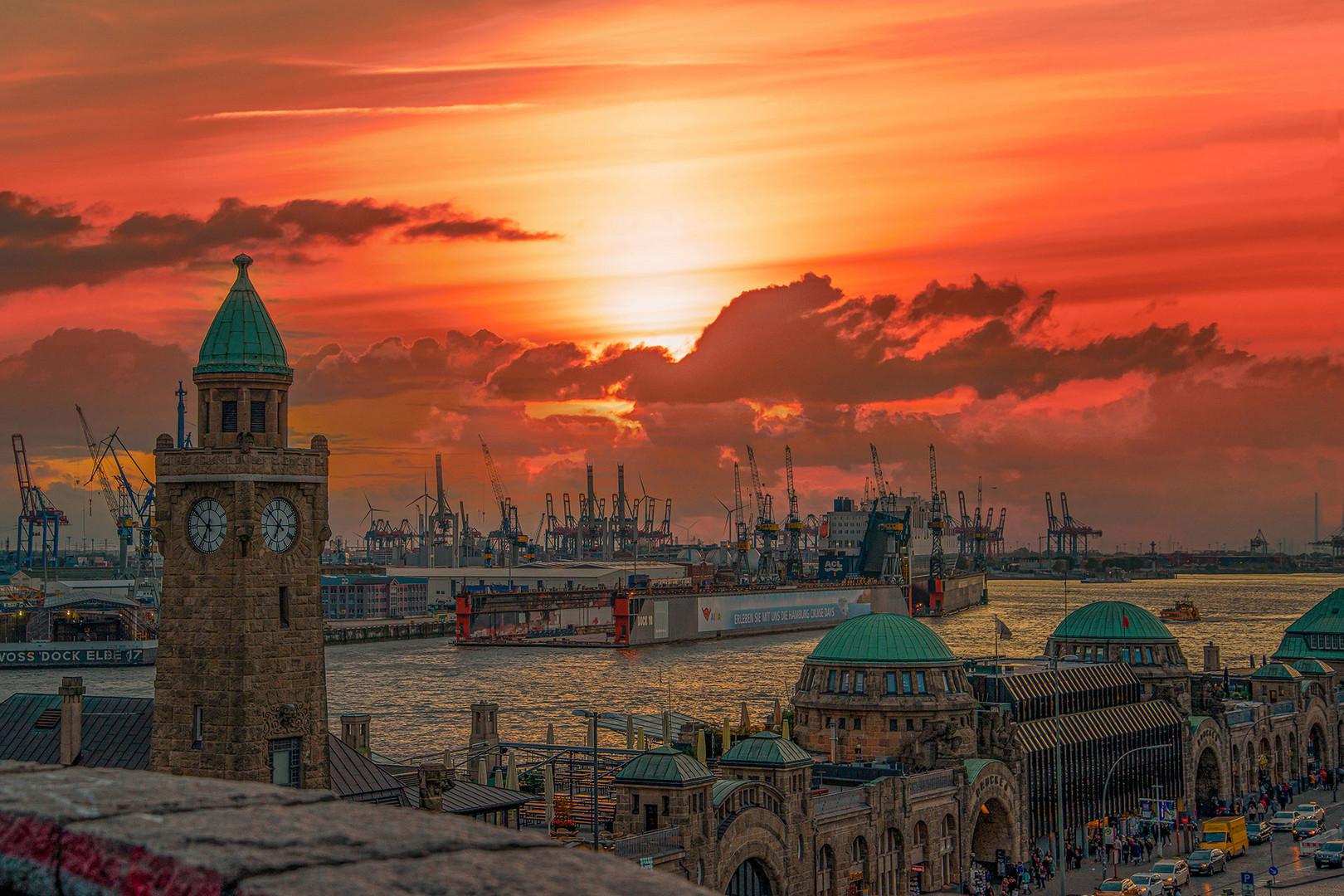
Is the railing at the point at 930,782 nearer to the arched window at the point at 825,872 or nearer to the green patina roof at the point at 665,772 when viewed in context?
the arched window at the point at 825,872

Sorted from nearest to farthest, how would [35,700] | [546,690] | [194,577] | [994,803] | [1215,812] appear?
1. [194,577]
2. [35,700]
3. [994,803]
4. [1215,812]
5. [546,690]

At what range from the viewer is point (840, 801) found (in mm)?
64375

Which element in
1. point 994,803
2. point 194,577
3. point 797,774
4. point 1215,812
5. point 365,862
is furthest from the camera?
point 1215,812

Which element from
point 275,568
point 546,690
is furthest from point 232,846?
point 546,690

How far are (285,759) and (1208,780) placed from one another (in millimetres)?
78235

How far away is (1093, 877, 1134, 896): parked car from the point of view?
6425 cm

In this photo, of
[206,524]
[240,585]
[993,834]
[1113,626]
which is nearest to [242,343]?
[206,524]

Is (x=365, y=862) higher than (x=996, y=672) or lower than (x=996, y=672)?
higher

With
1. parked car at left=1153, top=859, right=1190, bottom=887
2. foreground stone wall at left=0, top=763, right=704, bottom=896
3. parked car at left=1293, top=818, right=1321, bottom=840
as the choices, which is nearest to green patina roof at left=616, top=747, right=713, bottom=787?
parked car at left=1153, top=859, right=1190, bottom=887

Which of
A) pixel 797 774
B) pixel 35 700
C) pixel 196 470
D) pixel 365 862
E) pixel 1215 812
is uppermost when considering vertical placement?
pixel 196 470

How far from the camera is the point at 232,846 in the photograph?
22.7 feet

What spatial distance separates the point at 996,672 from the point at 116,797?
3378 inches

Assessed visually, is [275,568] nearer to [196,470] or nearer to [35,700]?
[196,470]

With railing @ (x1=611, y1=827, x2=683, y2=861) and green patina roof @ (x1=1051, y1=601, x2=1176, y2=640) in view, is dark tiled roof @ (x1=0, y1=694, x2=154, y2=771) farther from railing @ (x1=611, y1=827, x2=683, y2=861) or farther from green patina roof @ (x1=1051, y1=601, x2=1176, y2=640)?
green patina roof @ (x1=1051, y1=601, x2=1176, y2=640)
